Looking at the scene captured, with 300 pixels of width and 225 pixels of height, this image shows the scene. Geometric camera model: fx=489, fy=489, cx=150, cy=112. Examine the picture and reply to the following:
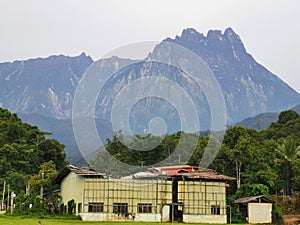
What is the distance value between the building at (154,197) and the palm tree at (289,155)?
30.6 feet

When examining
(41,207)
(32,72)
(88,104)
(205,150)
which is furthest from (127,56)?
(32,72)

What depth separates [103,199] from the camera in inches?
1122

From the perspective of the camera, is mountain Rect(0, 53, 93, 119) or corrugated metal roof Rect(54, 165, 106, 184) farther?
mountain Rect(0, 53, 93, 119)

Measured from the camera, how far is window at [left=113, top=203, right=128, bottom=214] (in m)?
28.5

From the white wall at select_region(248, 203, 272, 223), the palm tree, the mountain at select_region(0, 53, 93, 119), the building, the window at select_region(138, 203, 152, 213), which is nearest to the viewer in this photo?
the building

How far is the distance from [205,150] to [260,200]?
11.5 m

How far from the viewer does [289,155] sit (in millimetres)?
37062

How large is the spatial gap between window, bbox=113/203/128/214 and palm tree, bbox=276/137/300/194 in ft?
46.6

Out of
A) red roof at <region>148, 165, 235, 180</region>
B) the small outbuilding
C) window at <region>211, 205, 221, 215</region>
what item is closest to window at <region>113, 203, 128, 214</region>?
red roof at <region>148, 165, 235, 180</region>

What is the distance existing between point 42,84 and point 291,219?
480ft

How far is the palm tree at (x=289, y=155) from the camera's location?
1458 inches

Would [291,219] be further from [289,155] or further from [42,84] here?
[42,84]

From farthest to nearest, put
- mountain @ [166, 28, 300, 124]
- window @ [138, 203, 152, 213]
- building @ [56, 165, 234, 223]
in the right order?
mountain @ [166, 28, 300, 124]
window @ [138, 203, 152, 213]
building @ [56, 165, 234, 223]

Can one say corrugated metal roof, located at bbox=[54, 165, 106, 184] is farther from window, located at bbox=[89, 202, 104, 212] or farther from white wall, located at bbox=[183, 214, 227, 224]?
white wall, located at bbox=[183, 214, 227, 224]
